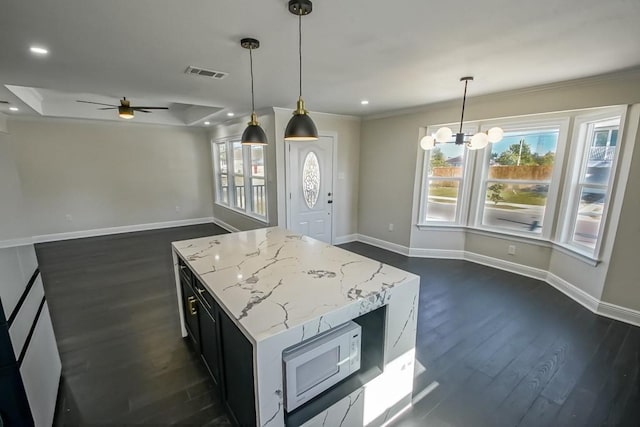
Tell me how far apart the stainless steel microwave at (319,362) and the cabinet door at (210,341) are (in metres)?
0.60

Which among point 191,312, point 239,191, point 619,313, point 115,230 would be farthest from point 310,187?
point 115,230

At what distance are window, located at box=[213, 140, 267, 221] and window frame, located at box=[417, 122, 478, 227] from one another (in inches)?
107

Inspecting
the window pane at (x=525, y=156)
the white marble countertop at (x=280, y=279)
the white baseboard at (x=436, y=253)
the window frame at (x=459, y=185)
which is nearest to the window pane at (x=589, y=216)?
the window pane at (x=525, y=156)

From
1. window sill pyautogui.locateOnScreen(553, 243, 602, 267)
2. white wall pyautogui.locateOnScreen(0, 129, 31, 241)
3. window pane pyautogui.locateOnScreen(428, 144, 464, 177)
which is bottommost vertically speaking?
window sill pyautogui.locateOnScreen(553, 243, 602, 267)

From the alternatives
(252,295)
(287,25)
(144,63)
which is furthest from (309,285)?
(144,63)

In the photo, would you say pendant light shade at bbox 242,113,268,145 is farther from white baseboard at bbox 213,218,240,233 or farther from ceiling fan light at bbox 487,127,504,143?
white baseboard at bbox 213,218,240,233

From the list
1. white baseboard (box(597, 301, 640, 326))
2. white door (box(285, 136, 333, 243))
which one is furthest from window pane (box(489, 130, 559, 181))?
white door (box(285, 136, 333, 243))

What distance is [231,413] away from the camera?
1681mm

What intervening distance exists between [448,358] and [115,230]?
6772mm

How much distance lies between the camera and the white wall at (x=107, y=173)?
17.5 feet

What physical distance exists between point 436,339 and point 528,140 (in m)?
3.02

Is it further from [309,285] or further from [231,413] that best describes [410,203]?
[231,413]

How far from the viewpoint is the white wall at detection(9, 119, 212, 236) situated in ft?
17.5

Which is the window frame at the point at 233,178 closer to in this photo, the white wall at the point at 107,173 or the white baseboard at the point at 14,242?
the white wall at the point at 107,173
